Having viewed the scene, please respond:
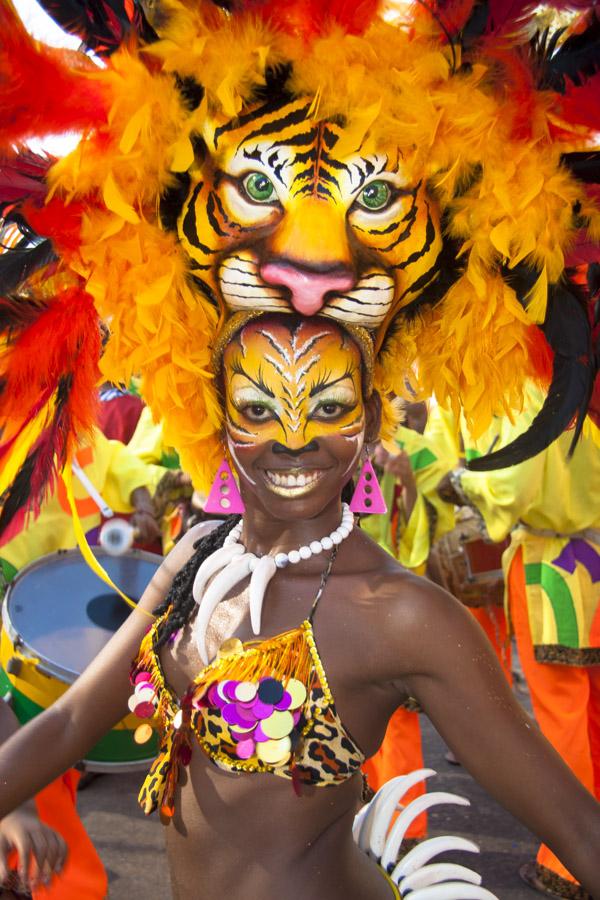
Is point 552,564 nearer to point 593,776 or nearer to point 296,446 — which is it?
point 593,776

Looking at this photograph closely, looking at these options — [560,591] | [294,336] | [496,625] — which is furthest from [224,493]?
[496,625]

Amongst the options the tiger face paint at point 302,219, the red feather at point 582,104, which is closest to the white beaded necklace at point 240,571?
the tiger face paint at point 302,219

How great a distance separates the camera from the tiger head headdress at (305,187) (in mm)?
2113

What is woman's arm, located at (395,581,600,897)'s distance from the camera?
2.10 meters

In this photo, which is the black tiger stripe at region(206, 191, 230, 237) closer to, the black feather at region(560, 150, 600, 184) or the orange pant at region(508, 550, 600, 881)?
the black feather at region(560, 150, 600, 184)

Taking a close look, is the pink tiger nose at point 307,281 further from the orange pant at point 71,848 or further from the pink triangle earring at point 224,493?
the orange pant at point 71,848

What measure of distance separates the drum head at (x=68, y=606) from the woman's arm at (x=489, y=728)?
6.80 feet

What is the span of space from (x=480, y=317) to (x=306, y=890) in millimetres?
1314

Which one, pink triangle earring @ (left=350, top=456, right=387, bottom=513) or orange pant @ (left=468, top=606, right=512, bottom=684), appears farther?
orange pant @ (left=468, top=606, right=512, bottom=684)

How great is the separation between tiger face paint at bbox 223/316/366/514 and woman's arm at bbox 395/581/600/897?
1.14 ft

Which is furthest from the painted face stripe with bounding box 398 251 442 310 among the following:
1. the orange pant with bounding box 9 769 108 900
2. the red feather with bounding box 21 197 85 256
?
the orange pant with bounding box 9 769 108 900

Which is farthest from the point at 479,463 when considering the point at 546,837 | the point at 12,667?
the point at 12,667

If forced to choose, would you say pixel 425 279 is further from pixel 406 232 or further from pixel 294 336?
pixel 294 336

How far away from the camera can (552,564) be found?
16.0ft
